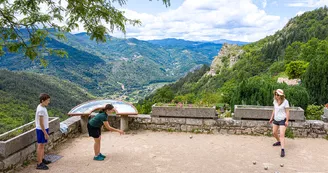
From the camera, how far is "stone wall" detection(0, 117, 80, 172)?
523 cm

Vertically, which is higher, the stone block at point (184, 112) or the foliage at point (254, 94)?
the foliage at point (254, 94)

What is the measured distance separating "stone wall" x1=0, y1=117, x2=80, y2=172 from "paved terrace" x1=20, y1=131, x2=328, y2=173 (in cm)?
18

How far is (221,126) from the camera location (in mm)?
7969

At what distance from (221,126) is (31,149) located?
16.3 feet

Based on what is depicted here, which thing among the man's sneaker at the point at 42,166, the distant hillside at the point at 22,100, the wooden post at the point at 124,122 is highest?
the wooden post at the point at 124,122

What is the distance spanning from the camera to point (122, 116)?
8086 mm

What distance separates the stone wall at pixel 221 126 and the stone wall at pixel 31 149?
112 centimetres

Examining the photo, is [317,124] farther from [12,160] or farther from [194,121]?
[12,160]

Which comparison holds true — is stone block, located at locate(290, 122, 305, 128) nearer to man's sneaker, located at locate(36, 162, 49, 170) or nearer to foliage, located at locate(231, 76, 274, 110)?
foliage, located at locate(231, 76, 274, 110)

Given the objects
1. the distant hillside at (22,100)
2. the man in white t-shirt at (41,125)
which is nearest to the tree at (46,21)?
the man in white t-shirt at (41,125)

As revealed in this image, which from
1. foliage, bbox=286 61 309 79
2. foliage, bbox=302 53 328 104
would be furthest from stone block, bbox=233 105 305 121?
foliage, bbox=286 61 309 79

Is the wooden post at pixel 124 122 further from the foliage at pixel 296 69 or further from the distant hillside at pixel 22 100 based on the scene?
the distant hillside at pixel 22 100

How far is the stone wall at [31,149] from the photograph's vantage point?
17.2 ft

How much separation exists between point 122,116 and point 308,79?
17052mm
